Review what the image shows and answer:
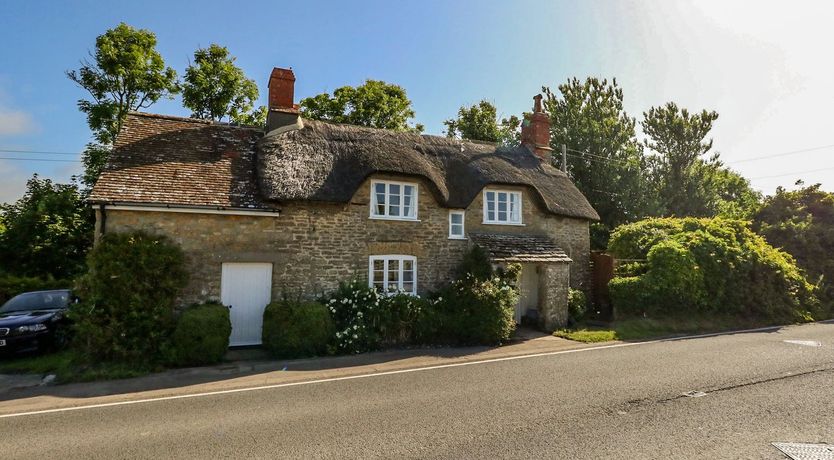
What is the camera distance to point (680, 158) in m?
31.3

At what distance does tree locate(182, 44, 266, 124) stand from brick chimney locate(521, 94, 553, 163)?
1730 cm

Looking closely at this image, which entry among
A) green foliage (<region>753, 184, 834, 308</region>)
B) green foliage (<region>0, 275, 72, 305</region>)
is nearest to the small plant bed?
green foliage (<region>753, 184, 834, 308</region>)

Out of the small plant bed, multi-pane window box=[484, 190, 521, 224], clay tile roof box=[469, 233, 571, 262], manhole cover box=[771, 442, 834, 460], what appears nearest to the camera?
manhole cover box=[771, 442, 834, 460]

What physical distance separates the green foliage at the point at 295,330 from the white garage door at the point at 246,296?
1008 millimetres

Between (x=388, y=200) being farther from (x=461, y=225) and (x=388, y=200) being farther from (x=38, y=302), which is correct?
(x=38, y=302)

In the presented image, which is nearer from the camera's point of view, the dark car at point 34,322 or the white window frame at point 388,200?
the dark car at point 34,322

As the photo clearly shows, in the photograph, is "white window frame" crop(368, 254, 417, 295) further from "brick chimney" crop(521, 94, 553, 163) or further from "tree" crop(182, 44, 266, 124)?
"tree" crop(182, 44, 266, 124)

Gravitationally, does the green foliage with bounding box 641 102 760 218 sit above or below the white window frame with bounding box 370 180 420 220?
above

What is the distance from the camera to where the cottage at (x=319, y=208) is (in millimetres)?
11750

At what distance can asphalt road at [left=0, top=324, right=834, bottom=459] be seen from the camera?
5.42 meters

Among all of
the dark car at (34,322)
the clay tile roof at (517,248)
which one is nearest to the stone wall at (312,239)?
the clay tile roof at (517,248)

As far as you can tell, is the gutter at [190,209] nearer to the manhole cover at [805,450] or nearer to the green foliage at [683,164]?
the manhole cover at [805,450]

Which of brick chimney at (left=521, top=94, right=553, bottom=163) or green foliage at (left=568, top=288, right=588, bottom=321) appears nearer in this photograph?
green foliage at (left=568, top=288, right=588, bottom=321)

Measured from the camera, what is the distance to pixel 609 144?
2898cm
